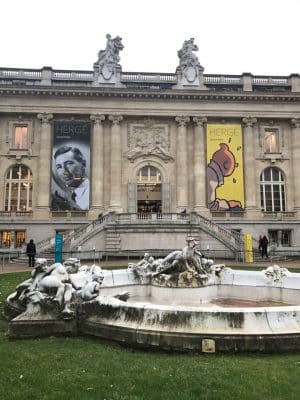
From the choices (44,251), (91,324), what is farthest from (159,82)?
(91,324)

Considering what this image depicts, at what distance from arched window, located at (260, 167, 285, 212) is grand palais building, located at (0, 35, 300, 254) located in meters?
0.11

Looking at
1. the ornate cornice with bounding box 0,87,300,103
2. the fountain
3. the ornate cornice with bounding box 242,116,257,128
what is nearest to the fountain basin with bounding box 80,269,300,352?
the fountain

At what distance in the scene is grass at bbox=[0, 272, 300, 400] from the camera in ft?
17.3

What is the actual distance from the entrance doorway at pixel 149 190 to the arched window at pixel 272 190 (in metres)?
10.8

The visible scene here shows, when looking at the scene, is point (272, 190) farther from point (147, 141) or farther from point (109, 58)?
point (109, 58)

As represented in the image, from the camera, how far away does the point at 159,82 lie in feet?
139

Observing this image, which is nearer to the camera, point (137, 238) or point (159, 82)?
point (137, 238)

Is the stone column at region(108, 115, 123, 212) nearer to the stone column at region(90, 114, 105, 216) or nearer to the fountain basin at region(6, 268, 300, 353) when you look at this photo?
the stone column at region(90, 114, 105, 216)

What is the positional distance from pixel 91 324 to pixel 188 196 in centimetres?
3416

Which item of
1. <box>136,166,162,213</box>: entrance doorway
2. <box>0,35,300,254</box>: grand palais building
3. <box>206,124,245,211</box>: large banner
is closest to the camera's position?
<box>0,35,300,254</box>: grand palais building

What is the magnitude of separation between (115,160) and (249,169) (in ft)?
44.6

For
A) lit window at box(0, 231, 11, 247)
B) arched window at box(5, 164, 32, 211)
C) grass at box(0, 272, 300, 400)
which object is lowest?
grass at box(0, 272, 300, 400)

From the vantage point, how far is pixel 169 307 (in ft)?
23.5

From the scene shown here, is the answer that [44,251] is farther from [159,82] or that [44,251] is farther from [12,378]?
[12,378]
